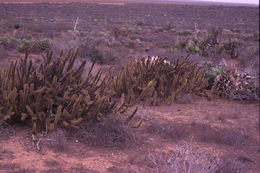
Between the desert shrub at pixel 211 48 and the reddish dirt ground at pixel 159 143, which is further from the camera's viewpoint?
the desert shrub at pixel 211 48

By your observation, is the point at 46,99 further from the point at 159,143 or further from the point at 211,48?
the point at 211,48

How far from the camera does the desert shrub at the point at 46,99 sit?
4371 millimetres

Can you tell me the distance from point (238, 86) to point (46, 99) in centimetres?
596

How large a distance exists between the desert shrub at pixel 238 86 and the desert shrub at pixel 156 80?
3.18 feet

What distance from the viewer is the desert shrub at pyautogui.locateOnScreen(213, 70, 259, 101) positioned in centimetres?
835

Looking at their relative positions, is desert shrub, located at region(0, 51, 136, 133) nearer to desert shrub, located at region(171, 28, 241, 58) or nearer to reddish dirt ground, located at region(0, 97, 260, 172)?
reddish dirt ground, located at region(0, 97, 260, 172)

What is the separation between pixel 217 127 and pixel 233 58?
9.48m

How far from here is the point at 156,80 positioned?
763 centimetres

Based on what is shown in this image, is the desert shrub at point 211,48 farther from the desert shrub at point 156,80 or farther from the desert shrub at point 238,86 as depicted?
the desert shrub at point 156,80

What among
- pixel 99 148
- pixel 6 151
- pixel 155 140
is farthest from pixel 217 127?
pixel 6 151

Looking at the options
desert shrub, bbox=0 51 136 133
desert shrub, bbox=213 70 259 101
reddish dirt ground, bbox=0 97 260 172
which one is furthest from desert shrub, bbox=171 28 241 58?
desert shrub, bbox=0 51 136 133

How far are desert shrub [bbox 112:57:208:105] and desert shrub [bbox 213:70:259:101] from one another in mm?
968

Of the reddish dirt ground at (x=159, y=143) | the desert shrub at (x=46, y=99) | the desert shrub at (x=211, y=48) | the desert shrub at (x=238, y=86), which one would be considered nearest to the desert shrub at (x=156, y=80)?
the reddish dirt ground at (x=159, y=143)

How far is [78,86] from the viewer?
16.2 ft
